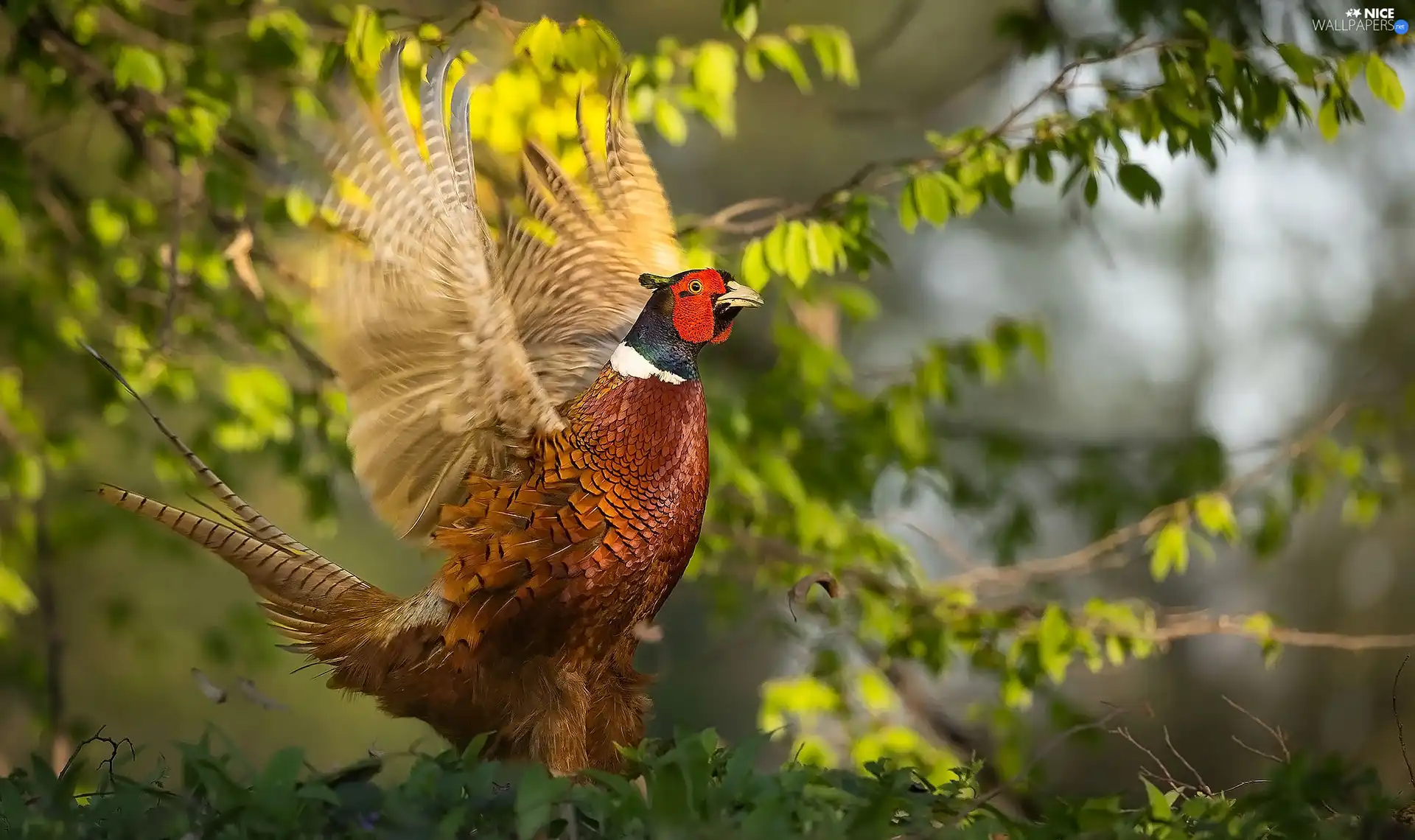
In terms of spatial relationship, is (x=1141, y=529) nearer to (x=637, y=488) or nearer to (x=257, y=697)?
(x=637, y=488)

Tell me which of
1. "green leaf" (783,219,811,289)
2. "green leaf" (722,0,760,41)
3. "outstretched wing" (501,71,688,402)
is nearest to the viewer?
"outstretched wing" (501,71,688,402)

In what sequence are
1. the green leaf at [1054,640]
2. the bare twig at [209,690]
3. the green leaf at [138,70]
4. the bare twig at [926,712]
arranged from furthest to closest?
1. the bare twig at [926,712]
2. the green leaf at [1054,640]
3. the green leaf at [138,70]
4. the bare twig at [209,690]

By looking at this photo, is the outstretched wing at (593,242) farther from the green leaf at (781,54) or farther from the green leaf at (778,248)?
the green leaf at (781,54)

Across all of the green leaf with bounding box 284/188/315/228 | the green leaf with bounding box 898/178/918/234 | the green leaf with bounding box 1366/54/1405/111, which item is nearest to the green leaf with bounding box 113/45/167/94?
the green leaf with bounding box 284/188/315/228

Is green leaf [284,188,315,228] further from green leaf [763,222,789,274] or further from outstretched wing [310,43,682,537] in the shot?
green leaf [763,222,789,274]

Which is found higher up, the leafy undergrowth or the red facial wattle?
the red facial wattle

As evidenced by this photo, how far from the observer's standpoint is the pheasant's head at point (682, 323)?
2.07 meters

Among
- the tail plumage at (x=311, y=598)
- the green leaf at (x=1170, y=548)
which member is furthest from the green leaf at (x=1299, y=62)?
the tail plumage at (x=311, y=598)

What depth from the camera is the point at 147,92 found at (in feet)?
11.9

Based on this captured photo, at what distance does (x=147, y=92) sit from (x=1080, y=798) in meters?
3.35

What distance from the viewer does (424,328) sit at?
2098 millimetres

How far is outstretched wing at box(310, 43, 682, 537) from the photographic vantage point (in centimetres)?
208

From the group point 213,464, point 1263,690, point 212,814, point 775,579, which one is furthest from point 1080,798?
point 1263,690

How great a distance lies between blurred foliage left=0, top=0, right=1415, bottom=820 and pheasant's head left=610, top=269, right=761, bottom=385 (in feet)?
2.29
